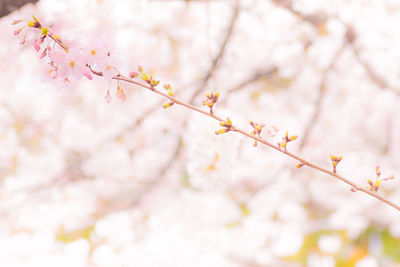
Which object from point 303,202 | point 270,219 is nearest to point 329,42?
point 270,219

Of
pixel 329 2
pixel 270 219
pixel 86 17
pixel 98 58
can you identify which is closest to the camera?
pixel 98 58

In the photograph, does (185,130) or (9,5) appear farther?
(185,130)

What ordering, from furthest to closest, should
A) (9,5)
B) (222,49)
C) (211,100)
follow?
(222,49) < (9,5) < (211,100)

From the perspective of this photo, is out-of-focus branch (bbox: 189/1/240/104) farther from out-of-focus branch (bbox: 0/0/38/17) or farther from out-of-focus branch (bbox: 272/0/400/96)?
out-of-focus branch (bbox: 0/0/38/17)

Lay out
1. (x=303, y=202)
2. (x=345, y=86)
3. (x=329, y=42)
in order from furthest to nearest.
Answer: (x=303, y=202) < (x=345, y=86) < (x=329, y=42)

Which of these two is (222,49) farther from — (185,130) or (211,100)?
(211,100)

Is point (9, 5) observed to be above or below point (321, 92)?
below

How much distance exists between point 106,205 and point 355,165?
123 cm

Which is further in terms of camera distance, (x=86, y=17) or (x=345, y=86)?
(x=345, y=86)

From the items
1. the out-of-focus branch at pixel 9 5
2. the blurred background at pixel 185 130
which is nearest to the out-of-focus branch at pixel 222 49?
the blurred background at pixel 185 130

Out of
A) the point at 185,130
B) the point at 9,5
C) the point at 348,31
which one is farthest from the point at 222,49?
the point at 9,5

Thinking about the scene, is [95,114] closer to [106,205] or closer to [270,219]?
[106,205]

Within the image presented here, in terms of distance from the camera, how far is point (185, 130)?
1.64m

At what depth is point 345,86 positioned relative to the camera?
190 cm
